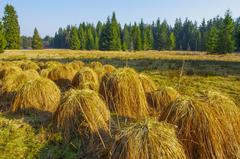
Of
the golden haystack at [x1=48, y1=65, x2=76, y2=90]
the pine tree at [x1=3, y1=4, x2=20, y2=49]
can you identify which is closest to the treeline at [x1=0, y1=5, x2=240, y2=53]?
the pine tree at [x1=3, y1=4, x2=20, y2=49]

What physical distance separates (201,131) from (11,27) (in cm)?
5326

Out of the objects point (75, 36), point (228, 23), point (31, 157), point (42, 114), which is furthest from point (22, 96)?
point (75, 36)

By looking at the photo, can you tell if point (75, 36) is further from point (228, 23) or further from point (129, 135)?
point (129, 135)

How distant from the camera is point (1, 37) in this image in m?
42.9

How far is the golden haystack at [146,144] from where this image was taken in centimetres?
359

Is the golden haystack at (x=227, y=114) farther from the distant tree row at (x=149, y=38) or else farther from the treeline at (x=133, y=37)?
the distant tree row at (x=149, y=38)

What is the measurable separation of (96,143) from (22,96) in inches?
106

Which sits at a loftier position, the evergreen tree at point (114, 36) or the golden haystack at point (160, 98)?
the evergreen tree at point (114, 36)

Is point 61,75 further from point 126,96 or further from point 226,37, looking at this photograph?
point 226,37

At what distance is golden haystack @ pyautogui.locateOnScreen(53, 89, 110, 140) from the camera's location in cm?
513

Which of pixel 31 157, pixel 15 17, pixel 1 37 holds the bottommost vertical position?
pixel 31 157

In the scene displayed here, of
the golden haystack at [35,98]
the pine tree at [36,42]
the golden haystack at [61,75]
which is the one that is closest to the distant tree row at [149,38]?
the pine tree at [36,42]

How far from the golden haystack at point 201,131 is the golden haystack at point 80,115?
53.0 inches

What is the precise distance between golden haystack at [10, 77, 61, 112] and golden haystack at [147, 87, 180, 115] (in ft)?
7.08
